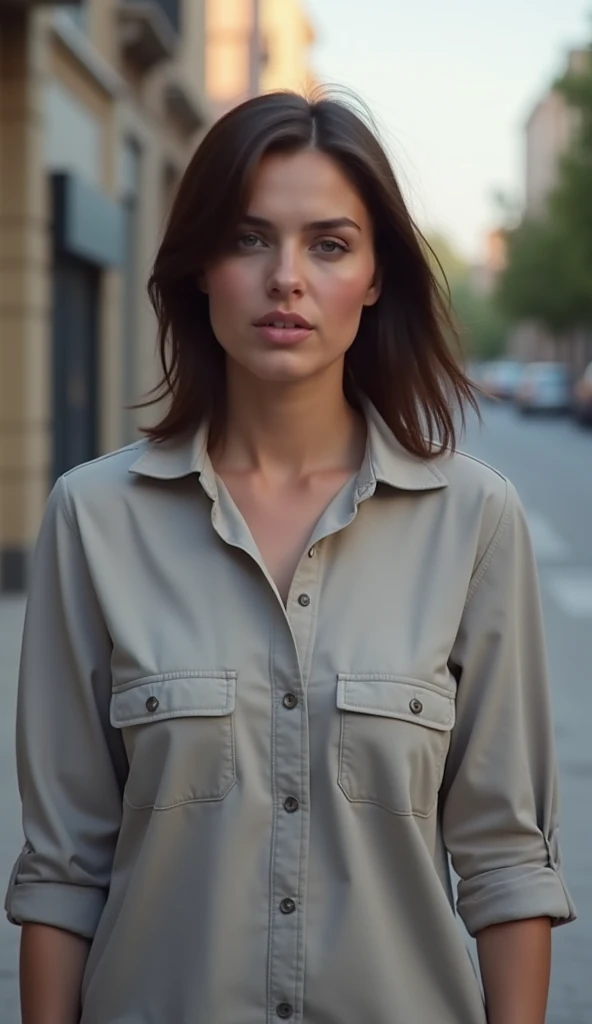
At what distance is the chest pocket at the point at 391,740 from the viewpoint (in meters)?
1.96

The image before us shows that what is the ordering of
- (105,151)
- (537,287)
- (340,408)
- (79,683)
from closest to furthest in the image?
(79,683), (340,408), (105,151), (537,287)

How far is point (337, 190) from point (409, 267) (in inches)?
8.0

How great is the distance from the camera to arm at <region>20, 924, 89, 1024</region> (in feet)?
6.67

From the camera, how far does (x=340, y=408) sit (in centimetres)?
221

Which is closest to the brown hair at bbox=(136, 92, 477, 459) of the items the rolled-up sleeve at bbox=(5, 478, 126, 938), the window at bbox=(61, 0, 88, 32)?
the rolled-up sleeve at bbox=(5, 478, 126, 938)

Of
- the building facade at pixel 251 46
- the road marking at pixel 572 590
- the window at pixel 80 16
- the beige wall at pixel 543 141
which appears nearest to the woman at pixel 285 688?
the building facade at pixel 251 46

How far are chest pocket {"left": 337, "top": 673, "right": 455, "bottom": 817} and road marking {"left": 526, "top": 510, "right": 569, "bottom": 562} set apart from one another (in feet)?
39.6

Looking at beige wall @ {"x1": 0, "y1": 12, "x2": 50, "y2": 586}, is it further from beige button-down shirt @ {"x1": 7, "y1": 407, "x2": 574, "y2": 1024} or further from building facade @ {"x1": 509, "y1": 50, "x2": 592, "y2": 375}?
building facade @ {"x1": 509, "y1": 50, "x2": 592, "y2": 375}

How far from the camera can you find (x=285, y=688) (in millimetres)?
1972

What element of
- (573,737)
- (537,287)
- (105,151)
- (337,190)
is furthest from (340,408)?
(537,287)

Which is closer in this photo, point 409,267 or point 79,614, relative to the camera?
point 79,614

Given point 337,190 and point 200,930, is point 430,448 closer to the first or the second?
point 337,190

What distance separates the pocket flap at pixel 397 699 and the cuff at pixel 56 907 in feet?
1.27

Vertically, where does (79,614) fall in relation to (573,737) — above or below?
above
